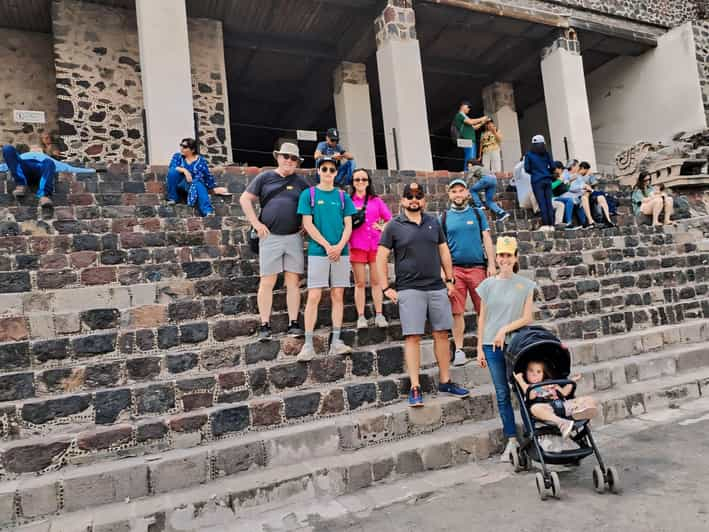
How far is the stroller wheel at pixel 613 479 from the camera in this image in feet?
9.19

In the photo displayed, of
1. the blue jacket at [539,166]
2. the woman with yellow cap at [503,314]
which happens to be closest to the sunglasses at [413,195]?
the woman with yellow cap at [503,314]

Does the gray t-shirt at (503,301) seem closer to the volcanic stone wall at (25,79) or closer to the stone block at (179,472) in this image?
the stone block at (179,472)

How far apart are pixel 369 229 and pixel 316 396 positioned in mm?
1561

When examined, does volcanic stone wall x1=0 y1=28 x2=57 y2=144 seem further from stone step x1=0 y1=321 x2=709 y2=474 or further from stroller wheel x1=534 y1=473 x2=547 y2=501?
stroller wheel x1=534 y1=473 x2=547 y2=501

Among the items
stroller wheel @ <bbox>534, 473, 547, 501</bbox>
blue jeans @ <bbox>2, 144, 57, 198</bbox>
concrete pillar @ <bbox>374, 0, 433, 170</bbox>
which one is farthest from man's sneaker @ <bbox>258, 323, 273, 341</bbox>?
concrete pillar @ <bbox>374, 0, 433, 170</bbox>

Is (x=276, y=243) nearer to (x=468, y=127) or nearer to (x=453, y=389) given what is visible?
(x=453, y=389)

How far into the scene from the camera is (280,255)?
4.06 m

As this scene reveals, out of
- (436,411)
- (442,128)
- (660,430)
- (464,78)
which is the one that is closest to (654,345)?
(660,430)

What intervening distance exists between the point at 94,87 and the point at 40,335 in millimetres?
7511

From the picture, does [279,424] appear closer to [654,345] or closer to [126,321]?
[126,321]

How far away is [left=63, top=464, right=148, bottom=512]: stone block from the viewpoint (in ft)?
9.41

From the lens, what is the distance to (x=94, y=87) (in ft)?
32.0

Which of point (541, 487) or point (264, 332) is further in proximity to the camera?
point (264, 332)

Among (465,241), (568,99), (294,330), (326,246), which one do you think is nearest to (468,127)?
(568,99)
